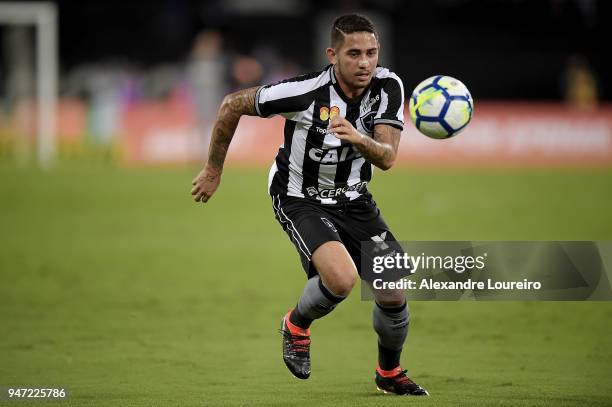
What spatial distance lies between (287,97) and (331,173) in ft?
1.89

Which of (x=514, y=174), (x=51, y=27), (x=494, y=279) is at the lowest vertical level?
(x=514, y=174)

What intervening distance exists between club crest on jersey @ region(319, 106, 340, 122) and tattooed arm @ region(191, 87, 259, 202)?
45 cm

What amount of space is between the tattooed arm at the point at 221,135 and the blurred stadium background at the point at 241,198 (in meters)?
1.32

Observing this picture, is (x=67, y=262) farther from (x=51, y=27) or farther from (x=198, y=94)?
(x=51, y=27)

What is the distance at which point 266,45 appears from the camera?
30.6 metres

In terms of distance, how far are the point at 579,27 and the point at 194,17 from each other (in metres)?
10.9

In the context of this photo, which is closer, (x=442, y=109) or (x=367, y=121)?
(x=442, y=109)

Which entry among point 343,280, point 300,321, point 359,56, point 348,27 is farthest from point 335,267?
point 348,27

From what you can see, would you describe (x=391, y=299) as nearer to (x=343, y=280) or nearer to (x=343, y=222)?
(x=343, y=280)

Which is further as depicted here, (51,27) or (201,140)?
(51,27)

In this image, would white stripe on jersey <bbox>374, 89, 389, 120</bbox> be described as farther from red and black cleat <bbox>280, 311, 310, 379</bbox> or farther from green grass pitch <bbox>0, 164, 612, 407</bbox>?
green grass pitch <bbox>0, 164, 612, 407</bbox>

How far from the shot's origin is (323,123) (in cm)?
696

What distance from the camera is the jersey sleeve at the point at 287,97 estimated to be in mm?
6949

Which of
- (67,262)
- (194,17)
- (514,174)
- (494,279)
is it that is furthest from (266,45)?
(494,279)
